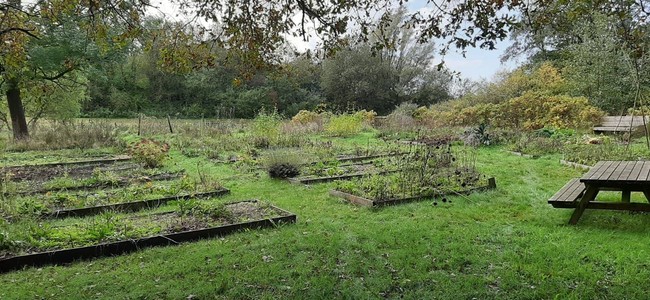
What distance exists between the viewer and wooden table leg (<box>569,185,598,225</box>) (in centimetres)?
491

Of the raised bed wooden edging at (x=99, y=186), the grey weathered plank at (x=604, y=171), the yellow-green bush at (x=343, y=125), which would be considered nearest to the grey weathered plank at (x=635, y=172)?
the grey weathered plank at (x=604, y=171)

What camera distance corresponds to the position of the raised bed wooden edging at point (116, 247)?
407cm

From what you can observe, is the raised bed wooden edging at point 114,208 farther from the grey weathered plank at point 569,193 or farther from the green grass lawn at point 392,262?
the grey weathered plank at point 569,193

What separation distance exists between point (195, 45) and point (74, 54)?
34.3 feet

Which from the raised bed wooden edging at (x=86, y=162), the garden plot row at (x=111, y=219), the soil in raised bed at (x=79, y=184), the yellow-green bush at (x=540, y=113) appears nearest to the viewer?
the garden plot row at (x=111, y=219)

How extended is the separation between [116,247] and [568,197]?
460cm

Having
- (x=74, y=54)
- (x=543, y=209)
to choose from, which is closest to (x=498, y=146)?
(x=543, y=209)

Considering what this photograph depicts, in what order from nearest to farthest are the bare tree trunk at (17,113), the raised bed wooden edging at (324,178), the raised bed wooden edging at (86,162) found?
the raised bed wooden edging at (324,178) < the raised bed wooden edging at (86,162) < the bare tree trunk at (17,113)

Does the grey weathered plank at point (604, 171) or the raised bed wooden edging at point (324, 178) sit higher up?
the grey weathered plank at point (604, 171)

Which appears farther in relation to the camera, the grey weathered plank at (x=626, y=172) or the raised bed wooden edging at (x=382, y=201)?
the raised bed wooden edging at (x=382, y=201)

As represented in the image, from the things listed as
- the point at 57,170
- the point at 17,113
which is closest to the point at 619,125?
the point at 57,170

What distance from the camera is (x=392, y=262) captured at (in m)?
4.07

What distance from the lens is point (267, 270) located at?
3.92 meters

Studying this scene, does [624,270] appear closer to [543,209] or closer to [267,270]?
[543,209]
